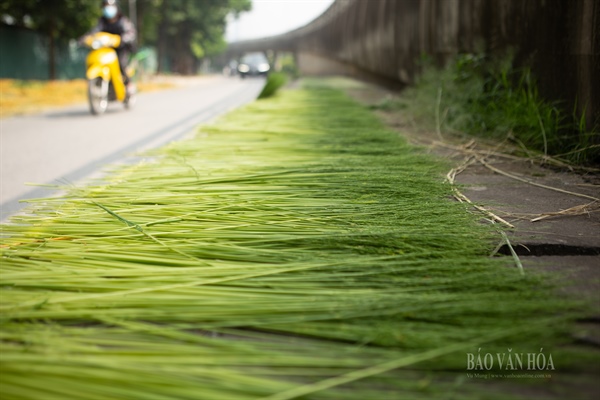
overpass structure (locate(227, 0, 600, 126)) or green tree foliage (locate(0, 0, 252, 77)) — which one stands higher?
green tree foliage (locate(0, 0, 252, 77))

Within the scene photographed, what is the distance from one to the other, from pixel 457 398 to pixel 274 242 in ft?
2.56

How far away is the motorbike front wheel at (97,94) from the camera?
23.6 ft

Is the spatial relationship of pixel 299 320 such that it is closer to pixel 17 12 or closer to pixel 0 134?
pixel 0 134

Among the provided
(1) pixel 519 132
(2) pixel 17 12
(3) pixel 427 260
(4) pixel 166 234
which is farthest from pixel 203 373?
(2) pixel 17 12

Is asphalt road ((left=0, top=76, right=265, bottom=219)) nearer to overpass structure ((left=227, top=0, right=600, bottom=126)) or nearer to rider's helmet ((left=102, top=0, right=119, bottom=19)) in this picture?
rider's helmet ((left=102, top=0, right=119, bottom=19))

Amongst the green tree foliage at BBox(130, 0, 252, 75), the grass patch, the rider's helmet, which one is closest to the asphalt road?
the rider's helmet

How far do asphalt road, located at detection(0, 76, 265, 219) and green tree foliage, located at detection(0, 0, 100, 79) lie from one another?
10679 millimetres

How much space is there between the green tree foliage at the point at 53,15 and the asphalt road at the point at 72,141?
10.7 m

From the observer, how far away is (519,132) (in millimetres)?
3336

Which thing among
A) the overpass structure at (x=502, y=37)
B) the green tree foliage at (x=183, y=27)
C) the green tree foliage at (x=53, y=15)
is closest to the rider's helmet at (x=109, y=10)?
the overpass structure at (x=502, y=37)

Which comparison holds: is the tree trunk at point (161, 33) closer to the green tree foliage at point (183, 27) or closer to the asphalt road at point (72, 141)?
the green tree foliage at point (183, 27)

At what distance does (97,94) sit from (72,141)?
2.50m

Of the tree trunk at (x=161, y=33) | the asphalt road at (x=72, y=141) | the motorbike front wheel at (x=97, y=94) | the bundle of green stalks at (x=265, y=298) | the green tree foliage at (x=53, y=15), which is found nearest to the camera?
the bundle of green stalks at (x=265, y=298)

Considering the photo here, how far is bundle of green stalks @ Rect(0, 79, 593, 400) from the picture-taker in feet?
3.13
